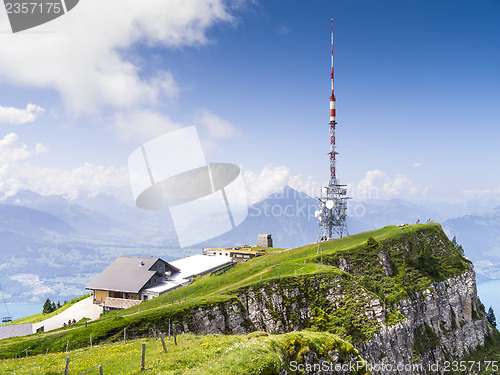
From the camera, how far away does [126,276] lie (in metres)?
71.5

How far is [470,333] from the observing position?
2985 inches

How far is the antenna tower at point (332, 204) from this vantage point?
112875 millimetres

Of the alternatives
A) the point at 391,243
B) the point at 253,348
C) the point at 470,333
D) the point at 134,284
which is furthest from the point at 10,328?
the point at 470,333

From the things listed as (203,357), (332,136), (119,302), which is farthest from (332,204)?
(203,357)

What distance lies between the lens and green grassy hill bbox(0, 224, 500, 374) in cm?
2448

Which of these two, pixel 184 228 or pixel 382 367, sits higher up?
pixel 184 228

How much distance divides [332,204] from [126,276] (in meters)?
71.4

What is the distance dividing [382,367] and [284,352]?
121 ft

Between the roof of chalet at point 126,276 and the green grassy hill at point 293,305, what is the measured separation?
10.2 m

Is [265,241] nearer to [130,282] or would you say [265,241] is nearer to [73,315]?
[130,282]

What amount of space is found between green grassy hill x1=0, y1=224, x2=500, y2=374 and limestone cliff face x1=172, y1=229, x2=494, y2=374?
188 millimetres

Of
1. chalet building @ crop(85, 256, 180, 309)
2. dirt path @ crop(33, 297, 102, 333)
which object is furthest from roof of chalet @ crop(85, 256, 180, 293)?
dirt path @ crop(33, 297, 102, 333)

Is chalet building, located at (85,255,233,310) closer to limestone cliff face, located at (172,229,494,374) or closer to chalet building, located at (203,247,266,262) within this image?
limestone cliff face, located at (172,229,494,374)

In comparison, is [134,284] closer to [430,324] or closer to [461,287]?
[430,324]
